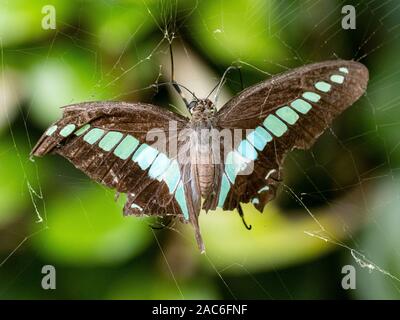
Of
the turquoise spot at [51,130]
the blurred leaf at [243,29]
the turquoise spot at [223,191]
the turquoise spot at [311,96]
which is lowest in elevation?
the turquoise spot at [223,191]

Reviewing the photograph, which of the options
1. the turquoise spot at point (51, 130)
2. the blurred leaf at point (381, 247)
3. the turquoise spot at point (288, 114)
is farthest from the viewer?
the blurred leaf at point (381, 247)

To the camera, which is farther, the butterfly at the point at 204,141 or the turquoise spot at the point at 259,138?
the turquoise spot at the point at 259,138

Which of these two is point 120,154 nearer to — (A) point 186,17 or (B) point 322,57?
(A) point 186,17

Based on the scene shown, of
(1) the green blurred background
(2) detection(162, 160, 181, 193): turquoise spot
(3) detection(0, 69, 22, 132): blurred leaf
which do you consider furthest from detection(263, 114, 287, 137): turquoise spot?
(3) detection(0, 69, 22, 132): blurred leaf

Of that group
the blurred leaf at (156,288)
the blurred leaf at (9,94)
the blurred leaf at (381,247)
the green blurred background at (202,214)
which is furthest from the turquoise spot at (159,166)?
the blurred leaf at (381,247)

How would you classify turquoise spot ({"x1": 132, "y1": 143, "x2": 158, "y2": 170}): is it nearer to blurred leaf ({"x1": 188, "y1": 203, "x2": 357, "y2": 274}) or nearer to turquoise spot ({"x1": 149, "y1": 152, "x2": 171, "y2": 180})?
turquoise spot ({"x1": 149, "y1": 152, "x2": 171, "y2": 180})

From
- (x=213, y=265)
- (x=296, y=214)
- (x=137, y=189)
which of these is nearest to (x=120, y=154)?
(x=137, y=189)

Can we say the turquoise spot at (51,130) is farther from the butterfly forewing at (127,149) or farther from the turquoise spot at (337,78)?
the turquoise spot at (337,78)

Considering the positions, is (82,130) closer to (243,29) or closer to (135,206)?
(135,206)
